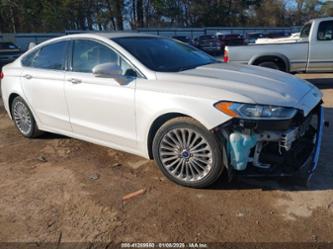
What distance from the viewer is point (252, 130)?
127 inches

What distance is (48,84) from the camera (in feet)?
15.7

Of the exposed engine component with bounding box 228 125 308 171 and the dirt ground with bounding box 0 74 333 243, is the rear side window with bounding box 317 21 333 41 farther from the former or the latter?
the exposed engine component with bounding box 228 125 308 171

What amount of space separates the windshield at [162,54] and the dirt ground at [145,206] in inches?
49.8

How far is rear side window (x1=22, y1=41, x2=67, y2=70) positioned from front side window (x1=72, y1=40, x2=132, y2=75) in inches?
9.9

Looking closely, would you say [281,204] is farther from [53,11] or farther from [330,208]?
[53,11]

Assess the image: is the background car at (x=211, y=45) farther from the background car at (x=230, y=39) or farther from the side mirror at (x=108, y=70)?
the side mirror at (x=108, y=70)

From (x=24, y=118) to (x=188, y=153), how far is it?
3177 millimetres

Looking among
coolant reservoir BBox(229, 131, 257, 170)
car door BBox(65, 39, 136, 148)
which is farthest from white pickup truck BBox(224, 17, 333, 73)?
coolant reservoir BBox(229, 131, 257, 170)

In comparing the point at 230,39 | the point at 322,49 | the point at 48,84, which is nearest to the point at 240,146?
the point at 48,84

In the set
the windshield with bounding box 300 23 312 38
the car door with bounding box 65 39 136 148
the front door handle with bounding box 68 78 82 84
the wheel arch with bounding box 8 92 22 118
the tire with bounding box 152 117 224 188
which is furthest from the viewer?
the windshield with bounding box 300 23 312 38

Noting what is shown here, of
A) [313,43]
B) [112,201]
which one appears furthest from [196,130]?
[313,43]

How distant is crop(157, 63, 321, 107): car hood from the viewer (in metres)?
3.30

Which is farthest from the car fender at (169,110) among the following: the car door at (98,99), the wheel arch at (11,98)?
the wheel arch at (11,98)

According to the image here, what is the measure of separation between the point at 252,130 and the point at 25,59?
389cm
